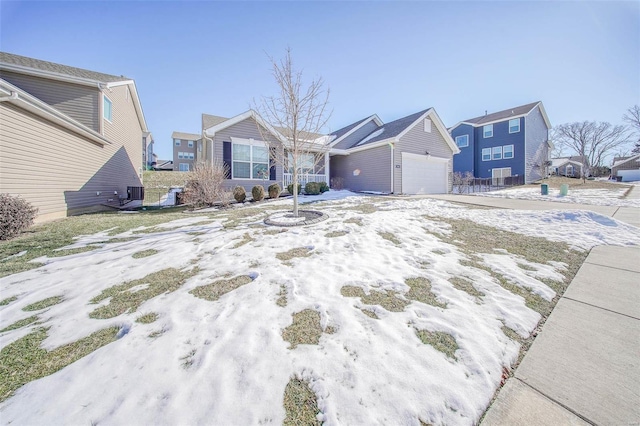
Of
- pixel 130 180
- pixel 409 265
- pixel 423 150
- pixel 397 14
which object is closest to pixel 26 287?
pixel 409 265

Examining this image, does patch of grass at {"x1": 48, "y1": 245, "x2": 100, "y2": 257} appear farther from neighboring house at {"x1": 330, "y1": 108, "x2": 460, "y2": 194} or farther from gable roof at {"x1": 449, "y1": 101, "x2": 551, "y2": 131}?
gable roof at {"x1": 449, "y1": 101, "x2": 551, "y2": 131}

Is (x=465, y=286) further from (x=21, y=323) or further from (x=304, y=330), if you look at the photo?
(x=21, y=323)

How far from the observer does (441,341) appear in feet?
6.89

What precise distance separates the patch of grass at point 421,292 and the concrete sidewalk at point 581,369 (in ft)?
2.86

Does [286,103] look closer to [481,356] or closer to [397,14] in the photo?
[397,14]

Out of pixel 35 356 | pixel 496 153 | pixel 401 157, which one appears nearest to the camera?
pixel 35 356

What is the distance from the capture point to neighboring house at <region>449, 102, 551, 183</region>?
24078 millimetres

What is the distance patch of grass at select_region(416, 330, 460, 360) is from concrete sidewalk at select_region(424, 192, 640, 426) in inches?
15.0

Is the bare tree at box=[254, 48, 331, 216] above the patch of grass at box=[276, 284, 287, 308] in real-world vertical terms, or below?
above

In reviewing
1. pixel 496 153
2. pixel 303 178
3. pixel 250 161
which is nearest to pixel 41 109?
pixel 250 161

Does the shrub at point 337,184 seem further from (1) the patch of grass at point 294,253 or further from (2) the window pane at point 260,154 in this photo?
(1) the patch of grass at point 294,253

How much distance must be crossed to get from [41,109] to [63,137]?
1.77 m

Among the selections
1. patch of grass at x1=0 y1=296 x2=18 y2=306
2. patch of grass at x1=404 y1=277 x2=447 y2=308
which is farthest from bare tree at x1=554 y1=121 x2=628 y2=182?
patch of grass at x1=0 y1=296 x2=18 y2=306

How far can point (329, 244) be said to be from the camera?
15.4ft
